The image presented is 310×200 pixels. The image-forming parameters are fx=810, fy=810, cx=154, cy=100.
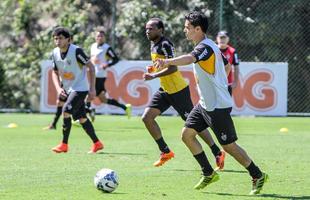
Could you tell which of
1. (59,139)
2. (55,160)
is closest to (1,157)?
(55,160)

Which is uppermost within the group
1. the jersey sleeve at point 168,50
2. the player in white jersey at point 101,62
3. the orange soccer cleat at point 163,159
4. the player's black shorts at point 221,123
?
the jersey sleeve at point 168,50

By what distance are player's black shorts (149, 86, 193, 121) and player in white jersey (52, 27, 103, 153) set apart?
1.64 m

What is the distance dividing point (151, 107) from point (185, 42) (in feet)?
41.2

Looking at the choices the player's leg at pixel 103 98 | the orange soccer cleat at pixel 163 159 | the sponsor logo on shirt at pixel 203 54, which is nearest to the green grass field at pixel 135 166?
the orange soccer cleat at pixel 163 159

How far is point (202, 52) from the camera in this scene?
26.7ft

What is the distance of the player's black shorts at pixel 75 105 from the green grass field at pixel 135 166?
0.58m

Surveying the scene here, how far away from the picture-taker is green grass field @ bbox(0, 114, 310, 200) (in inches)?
326

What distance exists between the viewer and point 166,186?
8742 millimetres

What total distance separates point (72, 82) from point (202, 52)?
4.88 metres

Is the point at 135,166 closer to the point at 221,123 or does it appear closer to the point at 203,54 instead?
the point at 221,123

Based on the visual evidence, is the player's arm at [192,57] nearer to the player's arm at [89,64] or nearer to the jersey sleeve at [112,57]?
the player's arm at [89,64]

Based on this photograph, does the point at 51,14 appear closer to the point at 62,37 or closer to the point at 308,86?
the point at 308,86

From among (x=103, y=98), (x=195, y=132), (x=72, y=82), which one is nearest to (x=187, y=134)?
(x=195, y=132)

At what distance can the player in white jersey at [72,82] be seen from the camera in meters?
12.3
